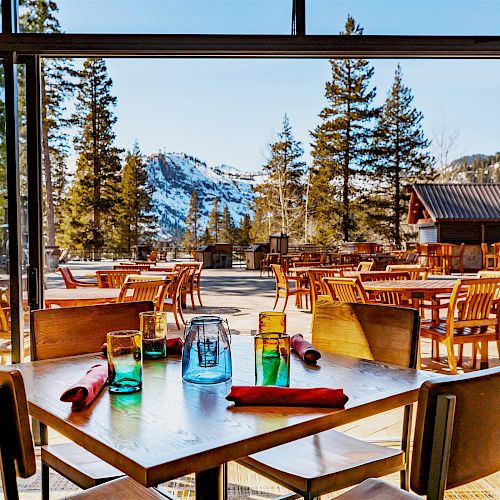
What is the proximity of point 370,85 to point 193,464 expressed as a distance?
25168 mm

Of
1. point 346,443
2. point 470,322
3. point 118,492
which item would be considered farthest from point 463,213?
point 118,492

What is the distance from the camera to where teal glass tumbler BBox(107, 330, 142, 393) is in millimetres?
1448

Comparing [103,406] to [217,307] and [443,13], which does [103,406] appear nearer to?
[443,13]

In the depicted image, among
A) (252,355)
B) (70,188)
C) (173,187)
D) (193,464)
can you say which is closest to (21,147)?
(252,355)

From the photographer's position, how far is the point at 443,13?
300 centimetres

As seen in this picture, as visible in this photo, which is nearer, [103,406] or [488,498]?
[103,406]

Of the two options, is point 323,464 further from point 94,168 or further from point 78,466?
point 94,168

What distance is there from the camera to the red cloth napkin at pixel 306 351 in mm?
1772

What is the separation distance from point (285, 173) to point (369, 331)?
25.1 meters

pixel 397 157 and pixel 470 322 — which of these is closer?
pixel 470 322

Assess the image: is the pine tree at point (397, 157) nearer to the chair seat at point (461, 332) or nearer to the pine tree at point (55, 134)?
the pine tree at point (55, 134)

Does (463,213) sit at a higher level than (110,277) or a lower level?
higher

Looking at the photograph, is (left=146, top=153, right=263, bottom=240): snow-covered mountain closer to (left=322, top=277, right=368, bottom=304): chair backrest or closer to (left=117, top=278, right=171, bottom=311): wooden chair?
(left=322, top=277, right=368, bottom=304): chair backrest

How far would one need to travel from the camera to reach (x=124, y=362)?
1.46m
